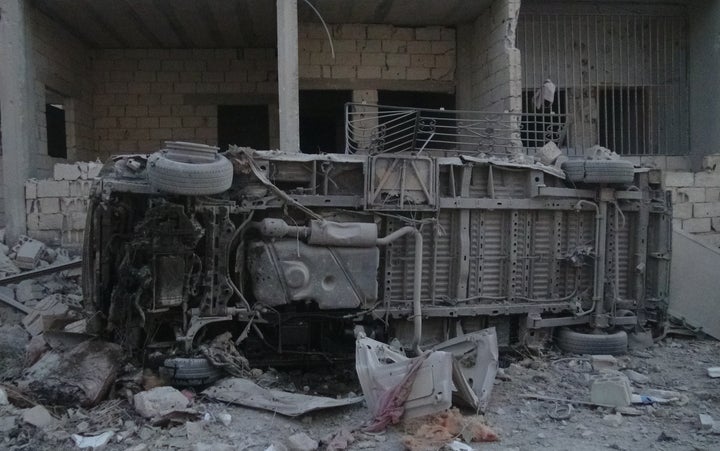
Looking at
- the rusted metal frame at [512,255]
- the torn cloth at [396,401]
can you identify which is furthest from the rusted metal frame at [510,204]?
the torn cloth at [396,401]

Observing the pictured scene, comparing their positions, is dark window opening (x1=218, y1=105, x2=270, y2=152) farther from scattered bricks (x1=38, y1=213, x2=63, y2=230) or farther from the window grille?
the window grille

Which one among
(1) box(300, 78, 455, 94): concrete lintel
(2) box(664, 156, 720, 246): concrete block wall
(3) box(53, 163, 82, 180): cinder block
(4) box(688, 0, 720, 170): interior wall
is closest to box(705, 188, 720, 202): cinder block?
(2) box(664, 156, 720, 246): concrete block wall

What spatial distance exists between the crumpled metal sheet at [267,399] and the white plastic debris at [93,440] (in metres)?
0.92

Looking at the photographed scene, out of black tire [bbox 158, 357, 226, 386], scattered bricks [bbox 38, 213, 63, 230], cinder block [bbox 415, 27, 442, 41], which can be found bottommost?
black tire [bbox 158, 357, 226, 386]

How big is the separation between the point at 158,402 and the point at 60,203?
217 inches

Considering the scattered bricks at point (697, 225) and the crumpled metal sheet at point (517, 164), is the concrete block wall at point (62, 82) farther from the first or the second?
the scattered bricks at point (697, 225)

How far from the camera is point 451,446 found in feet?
14.9

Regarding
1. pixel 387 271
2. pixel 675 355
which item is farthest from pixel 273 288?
pixel 675 355

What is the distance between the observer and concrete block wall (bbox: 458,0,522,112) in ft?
32.7

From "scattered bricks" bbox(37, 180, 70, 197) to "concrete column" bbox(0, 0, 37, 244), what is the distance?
0.29 metres

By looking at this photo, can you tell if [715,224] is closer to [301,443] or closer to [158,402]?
[301,443]

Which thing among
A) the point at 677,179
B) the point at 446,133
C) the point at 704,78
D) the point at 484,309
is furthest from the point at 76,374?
the point at 704,78

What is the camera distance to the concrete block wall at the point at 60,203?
934cm

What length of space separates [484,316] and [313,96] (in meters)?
8.89
